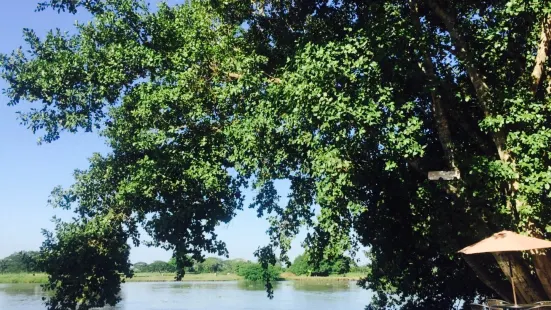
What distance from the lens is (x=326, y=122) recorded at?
7.62m

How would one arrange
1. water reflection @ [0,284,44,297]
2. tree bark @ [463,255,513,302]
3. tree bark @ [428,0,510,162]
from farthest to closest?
water reflection @ [0,284,44,297] → tree bark @ [463,255,513,302] → tree bark @ [428,0,510,162]

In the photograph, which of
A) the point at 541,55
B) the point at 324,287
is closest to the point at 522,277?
the point at 541,55

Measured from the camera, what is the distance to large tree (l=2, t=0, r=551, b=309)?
7.82 meters

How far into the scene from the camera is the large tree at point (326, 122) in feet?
25.6

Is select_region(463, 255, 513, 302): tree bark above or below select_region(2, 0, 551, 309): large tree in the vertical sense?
below

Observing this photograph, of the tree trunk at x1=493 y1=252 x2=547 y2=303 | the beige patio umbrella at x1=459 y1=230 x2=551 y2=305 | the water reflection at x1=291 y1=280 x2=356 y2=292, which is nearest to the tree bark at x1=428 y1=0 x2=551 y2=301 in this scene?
the tree trunk at x1=493 y1=252 x2=547 y2=303

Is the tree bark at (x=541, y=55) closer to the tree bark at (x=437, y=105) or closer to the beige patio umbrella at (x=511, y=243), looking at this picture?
the tree bark at (x=437, y=105)

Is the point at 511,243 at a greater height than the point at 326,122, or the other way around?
the point at 326,122

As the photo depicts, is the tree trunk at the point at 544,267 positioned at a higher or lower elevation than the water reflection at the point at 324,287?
higher

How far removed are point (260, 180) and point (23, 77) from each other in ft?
19.8

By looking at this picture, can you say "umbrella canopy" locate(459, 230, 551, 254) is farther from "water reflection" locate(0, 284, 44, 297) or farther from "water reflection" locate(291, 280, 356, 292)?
"water reflection" locate(0, 284, 44, 297)

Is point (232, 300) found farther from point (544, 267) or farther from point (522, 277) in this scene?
point (544, 267)

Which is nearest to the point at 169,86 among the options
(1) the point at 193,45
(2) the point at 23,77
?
(1) the point at 193,45

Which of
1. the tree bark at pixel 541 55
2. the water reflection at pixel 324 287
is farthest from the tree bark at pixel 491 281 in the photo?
the water reflection at pixel 324 287
